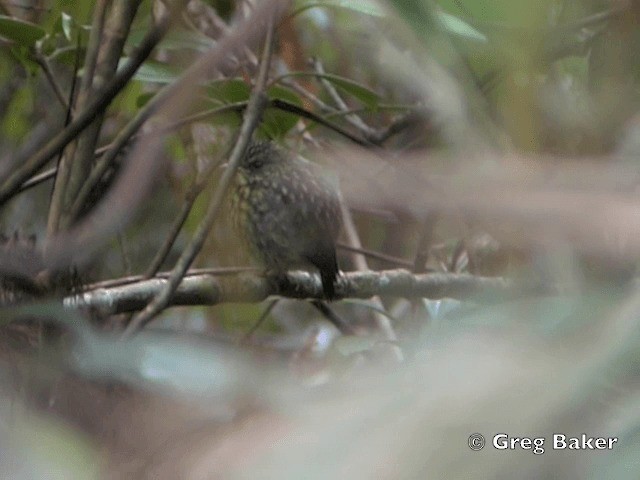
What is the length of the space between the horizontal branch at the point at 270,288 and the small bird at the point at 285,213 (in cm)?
5

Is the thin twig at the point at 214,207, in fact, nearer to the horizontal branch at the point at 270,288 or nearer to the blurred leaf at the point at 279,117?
the horizontal branch at the point at 270,288

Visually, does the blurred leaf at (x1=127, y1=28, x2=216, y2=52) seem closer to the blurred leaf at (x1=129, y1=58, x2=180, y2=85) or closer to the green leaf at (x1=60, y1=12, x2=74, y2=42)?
the blurred leaf at (x1=129, y1=58, x2=180, y2=85)

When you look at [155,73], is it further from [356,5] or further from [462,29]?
[462,29]

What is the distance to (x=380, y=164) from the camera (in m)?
0.63

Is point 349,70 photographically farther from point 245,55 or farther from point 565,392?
point 565,392

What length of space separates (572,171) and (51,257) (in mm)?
652

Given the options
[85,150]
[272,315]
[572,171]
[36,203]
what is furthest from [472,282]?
[36,203]

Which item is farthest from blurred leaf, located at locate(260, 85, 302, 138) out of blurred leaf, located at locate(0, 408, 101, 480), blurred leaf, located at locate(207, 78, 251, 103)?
blurred leaf, located at locate(0, 408, 101, 480)

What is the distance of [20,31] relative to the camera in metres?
1.39

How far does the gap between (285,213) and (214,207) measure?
928mm

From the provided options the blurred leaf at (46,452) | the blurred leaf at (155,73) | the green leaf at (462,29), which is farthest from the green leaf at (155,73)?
the blurred leaf at (46,452)

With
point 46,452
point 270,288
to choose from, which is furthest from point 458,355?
point 270,288

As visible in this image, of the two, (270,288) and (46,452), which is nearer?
(46,452)

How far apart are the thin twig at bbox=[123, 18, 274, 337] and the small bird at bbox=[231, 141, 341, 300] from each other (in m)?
0.61
